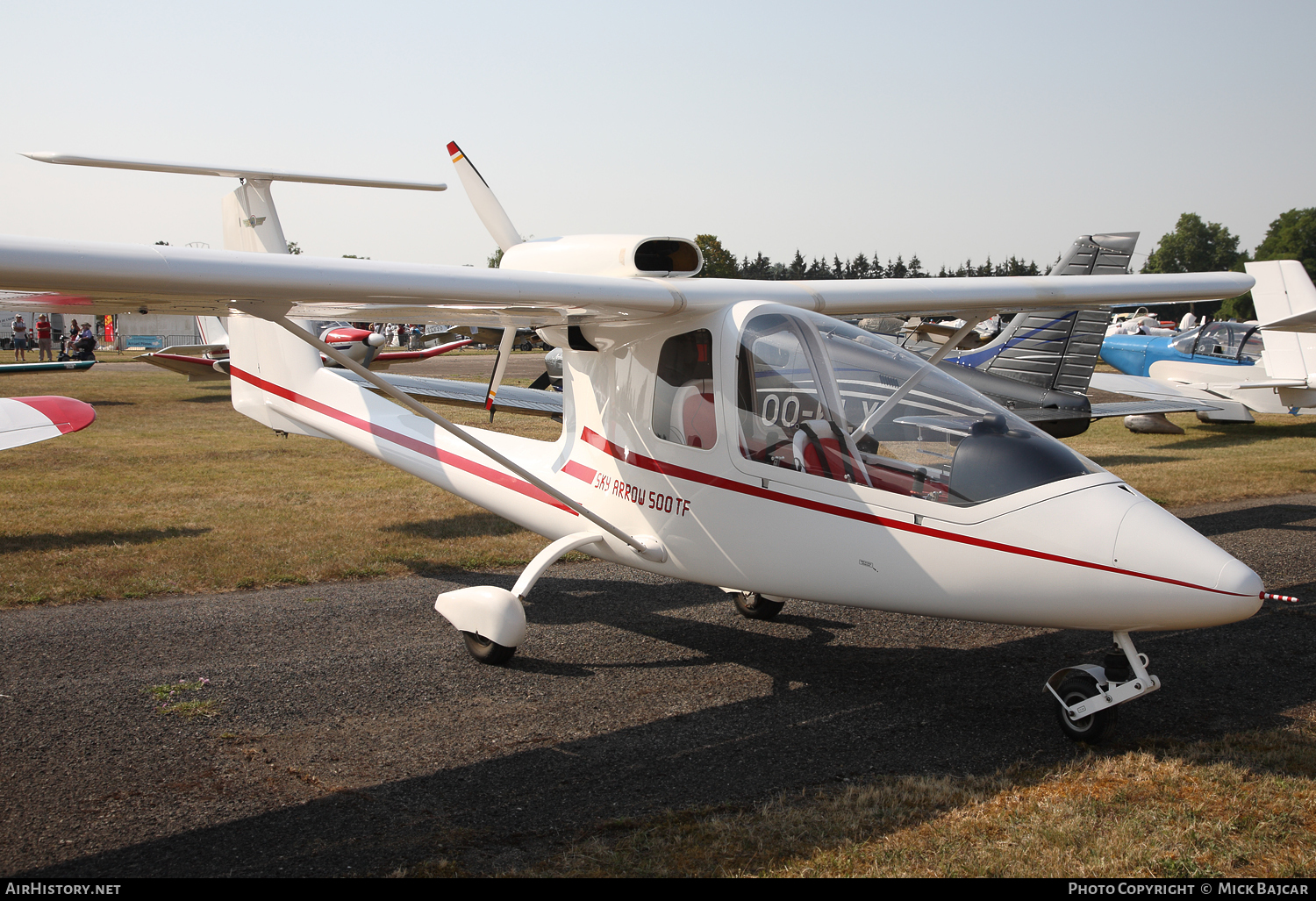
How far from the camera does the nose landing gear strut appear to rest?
383 cm

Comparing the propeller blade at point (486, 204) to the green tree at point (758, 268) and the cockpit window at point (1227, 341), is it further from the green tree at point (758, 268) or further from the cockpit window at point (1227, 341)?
the green tree at point (758, 268)

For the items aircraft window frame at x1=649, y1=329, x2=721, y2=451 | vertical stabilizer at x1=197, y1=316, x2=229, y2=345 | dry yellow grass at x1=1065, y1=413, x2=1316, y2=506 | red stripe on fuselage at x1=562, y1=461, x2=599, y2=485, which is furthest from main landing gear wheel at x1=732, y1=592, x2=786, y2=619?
vertical stabilizer at x1=197, y1=316, x2=229, y2=345

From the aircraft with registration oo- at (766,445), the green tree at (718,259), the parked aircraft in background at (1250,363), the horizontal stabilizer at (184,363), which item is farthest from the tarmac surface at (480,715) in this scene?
the green tree at (718,259)

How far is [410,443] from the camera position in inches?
265

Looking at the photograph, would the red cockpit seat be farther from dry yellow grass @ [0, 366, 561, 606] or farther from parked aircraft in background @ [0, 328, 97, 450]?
parked aircraft in background @ [0, 328, 97, 450]

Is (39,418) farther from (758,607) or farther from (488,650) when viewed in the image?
(758,607)

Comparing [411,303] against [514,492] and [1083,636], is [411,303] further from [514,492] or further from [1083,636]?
[1083,636]

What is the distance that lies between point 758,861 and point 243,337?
6.62m

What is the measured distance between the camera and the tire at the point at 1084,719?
3.99 meters

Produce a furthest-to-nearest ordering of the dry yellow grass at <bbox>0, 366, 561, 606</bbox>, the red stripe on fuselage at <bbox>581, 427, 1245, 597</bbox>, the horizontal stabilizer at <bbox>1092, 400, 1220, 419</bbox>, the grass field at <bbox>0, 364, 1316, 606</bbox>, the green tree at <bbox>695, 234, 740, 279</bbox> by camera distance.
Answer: the green tree at <bbox>695, 234, 740, 279</bbox> → the horizontal stabilizer at <bbox>1092, 400, 1220, 419</bbox> → the grass field at <bbox>0, 364, 1316, 606</bbox> → the dry yellow grass at <bbox>0, 366, 561, 606</bbox> → the red stripe on fuselage at <bbox>581, 427, 1245, 597</bbox>

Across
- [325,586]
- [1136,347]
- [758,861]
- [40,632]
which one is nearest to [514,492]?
[325,586]

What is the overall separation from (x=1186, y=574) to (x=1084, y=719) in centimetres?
89

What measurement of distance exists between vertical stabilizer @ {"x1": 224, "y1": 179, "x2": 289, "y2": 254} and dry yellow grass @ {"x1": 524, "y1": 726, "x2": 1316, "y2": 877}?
20.3ft

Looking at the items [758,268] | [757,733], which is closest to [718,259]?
[758,268]
